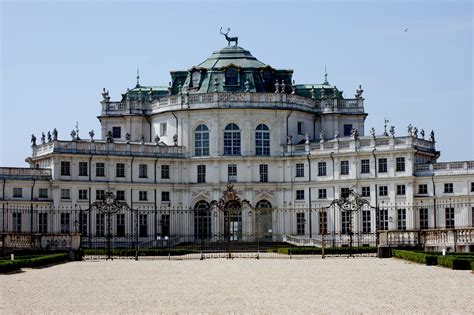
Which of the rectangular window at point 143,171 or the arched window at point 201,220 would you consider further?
the rectangular window at point 143,171

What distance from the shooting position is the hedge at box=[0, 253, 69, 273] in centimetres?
3954

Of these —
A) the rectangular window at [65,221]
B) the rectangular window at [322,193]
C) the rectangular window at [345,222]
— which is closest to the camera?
the rectangular window at [65,221]

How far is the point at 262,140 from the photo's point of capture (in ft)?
292

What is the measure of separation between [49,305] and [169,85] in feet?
226

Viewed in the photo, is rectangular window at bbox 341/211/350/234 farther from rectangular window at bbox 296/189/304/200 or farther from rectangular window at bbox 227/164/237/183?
rectangular window at bbox 227/164/237/183

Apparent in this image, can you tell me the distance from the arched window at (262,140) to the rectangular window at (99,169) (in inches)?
543

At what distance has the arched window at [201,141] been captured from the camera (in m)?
88.8

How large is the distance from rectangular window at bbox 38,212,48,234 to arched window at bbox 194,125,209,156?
15.1m

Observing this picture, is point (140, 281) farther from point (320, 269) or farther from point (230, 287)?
point (320, 269)

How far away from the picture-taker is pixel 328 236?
82.6 m

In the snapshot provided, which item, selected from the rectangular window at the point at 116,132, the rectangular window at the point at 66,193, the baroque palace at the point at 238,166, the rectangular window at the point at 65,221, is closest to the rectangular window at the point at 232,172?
the baroque palace at the point at 238,166

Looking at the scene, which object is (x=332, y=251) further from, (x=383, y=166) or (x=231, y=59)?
(x=231, y=59)

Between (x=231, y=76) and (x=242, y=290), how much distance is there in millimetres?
60027

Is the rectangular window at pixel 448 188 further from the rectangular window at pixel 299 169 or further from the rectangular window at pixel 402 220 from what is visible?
the rectangular window at pixel 299 169
